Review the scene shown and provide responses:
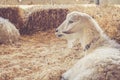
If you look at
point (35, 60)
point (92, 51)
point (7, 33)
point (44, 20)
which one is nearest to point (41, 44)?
point (7, 33)

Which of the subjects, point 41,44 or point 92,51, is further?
point 41,44

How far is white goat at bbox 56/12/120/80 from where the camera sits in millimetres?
1777

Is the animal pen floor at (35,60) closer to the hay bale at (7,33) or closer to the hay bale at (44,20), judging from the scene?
the hay bale at (7,33)

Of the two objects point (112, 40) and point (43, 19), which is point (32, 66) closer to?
point (112, 40)

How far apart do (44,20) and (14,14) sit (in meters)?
0.52

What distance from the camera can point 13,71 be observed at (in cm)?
306

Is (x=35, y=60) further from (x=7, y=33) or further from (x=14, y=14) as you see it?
(x=14, y=14)

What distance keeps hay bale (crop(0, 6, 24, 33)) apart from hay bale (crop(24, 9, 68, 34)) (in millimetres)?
118

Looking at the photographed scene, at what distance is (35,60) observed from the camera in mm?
3547

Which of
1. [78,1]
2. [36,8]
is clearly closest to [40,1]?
[78,1]

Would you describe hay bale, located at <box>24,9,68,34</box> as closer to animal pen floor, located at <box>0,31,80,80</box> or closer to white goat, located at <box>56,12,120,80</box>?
animal pen floor, located at <box>0,31,80,80</box>

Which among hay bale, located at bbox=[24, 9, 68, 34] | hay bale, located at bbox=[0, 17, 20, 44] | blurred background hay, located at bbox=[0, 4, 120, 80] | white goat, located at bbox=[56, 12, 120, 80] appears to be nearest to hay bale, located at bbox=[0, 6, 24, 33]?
blurred background hay, located at bbox=[0, 4, 120, 80]

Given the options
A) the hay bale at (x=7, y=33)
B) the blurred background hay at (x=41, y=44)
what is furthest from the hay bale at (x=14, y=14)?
the hay bale at (x=7, y=33)

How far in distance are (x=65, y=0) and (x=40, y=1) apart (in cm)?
69
